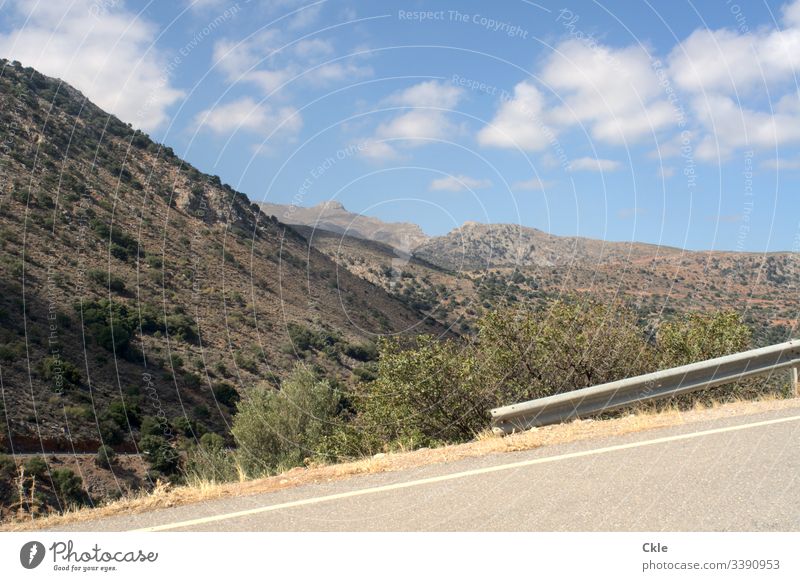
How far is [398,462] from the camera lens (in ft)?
26.3

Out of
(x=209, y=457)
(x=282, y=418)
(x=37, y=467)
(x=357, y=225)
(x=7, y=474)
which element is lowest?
(x=37, y=467)

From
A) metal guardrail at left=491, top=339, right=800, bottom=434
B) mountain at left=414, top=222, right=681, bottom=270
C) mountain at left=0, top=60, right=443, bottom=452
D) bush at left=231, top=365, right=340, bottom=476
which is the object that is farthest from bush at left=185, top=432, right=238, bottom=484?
mountain at left=414, top=222, right=681, bottom=270

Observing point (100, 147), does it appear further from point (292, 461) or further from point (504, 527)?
point (504, 527)

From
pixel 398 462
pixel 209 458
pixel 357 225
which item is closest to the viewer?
pixel 398 462

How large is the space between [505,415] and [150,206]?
6267cm

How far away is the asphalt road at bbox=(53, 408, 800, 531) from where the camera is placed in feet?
17.4

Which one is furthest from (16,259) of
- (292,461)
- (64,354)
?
(292,461)

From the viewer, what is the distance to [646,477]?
621 centimetres

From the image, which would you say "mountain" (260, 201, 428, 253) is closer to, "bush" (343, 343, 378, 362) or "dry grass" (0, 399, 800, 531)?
"bush" (343, 343, 378, 362)

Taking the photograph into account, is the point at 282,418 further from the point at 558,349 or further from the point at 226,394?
the point at 226,394

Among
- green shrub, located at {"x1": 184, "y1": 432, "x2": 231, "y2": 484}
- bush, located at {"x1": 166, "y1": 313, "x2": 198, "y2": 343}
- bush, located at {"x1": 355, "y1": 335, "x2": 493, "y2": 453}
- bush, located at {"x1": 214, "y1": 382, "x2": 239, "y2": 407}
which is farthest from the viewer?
bush, located at {"x1": 166, "y1": 313, "x2": 198, "y2": 343}

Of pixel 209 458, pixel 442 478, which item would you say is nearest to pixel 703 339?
pixel 442 478
